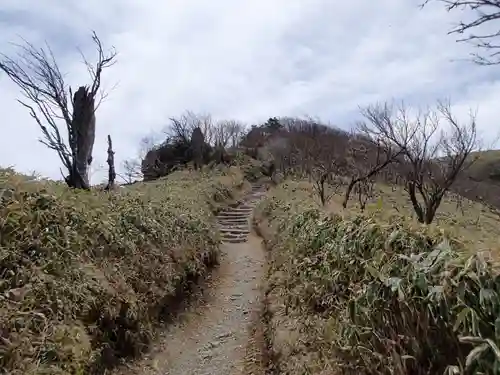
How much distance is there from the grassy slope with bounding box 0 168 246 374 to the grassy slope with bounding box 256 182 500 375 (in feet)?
5.80

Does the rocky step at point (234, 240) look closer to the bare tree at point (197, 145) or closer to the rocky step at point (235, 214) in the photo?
the rocky step at point (235, 214)

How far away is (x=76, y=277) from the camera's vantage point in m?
4.45

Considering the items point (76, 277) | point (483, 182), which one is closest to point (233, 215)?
point (76, 277)

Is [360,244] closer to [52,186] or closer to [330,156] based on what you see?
[52,186]

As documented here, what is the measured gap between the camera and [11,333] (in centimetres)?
326

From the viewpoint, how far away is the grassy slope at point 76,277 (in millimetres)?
3480

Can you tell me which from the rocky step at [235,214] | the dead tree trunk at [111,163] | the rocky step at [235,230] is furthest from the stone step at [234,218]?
the dead tree trunk at [111,163]

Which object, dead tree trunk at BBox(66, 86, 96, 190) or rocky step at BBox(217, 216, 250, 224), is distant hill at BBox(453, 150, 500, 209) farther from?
dead tree trunk at BBox(66, 86, 96, 190)

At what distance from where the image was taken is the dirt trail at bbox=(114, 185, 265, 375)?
16.4ft

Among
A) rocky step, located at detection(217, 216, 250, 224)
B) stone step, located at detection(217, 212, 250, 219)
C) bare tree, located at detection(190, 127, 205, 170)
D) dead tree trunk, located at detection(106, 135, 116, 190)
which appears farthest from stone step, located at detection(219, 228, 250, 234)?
bare tree, located at detection(190, 127, 205, 170)

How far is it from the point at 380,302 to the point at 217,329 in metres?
3.70

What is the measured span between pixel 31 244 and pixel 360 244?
3611 mm

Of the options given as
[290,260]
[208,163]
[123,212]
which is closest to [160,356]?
[123,212]

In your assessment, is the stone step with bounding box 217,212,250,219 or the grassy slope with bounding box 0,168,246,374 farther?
the stone step with bounding box 217,212,250,219
